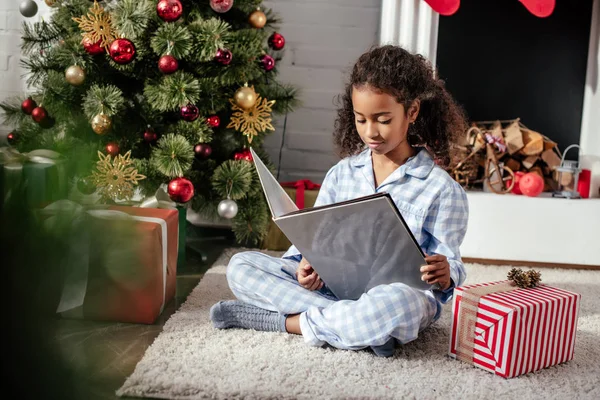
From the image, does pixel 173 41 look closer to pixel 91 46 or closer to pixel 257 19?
pixel 91 46

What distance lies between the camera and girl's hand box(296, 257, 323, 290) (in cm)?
142

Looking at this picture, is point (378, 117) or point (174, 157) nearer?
point (378, 117)

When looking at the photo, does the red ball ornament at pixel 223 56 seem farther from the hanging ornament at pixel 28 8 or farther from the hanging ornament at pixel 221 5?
the hanging ornament at pixel 28 8

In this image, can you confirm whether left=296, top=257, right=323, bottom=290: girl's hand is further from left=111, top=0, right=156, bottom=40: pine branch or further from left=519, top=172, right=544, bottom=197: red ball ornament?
left=519, top=172, right=544, bottom=197: red ball ornament

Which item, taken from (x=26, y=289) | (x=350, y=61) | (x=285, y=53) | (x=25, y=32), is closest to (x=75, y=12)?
(x=25, y=32)

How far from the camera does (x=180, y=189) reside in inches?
75.4

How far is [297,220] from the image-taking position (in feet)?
3.95

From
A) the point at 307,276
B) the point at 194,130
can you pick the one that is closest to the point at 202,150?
the point at 194,130

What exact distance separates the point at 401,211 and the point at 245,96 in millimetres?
784

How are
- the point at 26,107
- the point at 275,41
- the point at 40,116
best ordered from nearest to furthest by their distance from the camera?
1. the point at 40,116
2. the point at 26,107
3. the point at 275,41

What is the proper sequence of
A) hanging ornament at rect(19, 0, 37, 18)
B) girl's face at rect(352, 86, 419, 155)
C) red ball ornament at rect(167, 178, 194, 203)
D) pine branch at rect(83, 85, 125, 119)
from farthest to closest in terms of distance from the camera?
red ball ornament at rect(167, 178, 194, 203) → pine branch at rect(83, 85, 125, 119) → hanging ornament at rect(19, 0, 37, 18) → girl's face at rect(352, 86, 419, 155)

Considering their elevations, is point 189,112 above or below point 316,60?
below

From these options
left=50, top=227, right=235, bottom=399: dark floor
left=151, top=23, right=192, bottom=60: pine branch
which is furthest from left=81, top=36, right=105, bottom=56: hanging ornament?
left=50, top=227, right=235, bottom=399: dark floor

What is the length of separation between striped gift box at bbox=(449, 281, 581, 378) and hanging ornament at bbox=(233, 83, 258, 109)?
97cm
